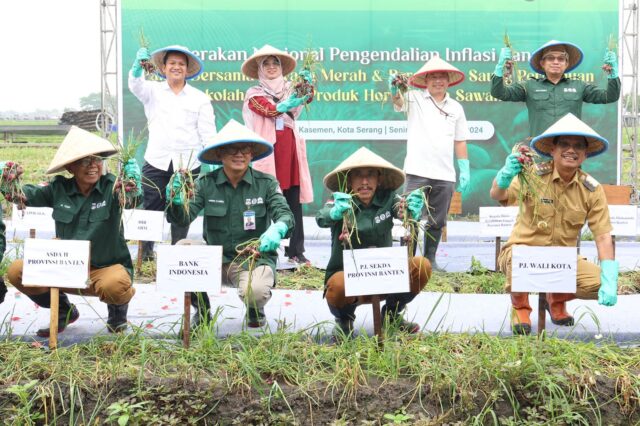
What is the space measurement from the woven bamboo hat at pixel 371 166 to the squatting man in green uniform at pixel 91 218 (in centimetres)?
96

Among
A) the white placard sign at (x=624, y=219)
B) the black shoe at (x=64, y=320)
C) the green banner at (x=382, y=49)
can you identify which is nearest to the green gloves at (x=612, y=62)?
the white placard sign at (x=624, y=219)

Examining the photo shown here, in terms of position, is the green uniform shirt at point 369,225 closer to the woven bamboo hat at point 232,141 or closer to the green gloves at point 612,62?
the woven bamboo hat at point 232,141

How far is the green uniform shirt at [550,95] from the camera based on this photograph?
5281 mm

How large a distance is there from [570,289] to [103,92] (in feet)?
22.9

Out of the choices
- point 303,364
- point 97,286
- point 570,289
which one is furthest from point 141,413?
point 570,289

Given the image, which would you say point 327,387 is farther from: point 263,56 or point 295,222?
point 263,56

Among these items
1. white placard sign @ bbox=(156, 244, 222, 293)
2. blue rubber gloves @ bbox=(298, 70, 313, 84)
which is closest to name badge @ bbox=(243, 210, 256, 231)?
white placard sign @ bbox=(156, 244, 222, 293)

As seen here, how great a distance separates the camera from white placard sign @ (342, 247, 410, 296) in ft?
10.5

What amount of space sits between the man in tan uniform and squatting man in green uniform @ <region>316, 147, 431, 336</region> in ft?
1.62

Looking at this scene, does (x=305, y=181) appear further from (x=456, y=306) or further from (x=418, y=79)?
(x=456, y=306)

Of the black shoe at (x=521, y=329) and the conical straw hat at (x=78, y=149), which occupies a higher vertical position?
the conical straw hat at (x=78, y=149)

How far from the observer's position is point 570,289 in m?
3.36

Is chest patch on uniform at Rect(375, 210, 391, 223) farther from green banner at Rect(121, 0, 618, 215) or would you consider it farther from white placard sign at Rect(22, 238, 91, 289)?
green banner at Rect(121, 0, 618, 215)

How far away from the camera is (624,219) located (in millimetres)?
5551
